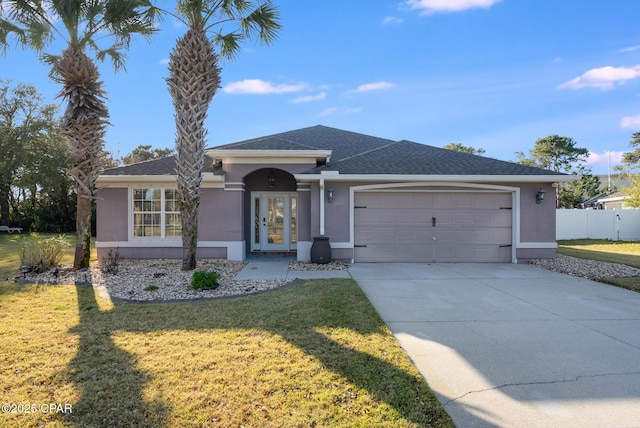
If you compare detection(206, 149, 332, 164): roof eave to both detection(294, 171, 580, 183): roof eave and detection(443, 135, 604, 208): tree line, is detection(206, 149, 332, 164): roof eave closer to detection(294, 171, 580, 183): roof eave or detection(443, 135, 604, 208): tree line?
detection(294, 171, 580, 183): roof eave

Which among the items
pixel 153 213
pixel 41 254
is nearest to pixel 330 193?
pixel 153 213

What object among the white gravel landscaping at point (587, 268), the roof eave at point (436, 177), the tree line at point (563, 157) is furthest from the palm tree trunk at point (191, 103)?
the tree line at point (563, 157)

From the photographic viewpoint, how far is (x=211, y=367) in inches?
139

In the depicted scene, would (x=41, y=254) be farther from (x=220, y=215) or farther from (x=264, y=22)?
(x=264, y=22)

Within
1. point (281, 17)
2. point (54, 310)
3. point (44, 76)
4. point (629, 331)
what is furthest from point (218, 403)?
point (44, 76)

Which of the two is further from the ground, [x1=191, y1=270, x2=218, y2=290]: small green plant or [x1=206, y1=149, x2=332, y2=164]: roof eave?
[x1=206, y1=149, x2=332, y2=164]: roof eave

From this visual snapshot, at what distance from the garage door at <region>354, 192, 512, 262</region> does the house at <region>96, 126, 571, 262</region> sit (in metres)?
0.03

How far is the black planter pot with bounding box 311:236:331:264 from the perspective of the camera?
10016 mm

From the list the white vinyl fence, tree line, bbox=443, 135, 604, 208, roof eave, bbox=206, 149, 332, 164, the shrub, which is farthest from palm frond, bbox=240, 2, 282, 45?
tree line, bbox=443, 135, 604, 208

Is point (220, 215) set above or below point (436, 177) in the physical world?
below

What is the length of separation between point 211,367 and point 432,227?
8748 mm

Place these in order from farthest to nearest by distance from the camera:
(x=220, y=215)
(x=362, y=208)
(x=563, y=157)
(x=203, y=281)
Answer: (x=563, y=157), (x=220, y=215), (x=362, y=208), (x=203, y=281)

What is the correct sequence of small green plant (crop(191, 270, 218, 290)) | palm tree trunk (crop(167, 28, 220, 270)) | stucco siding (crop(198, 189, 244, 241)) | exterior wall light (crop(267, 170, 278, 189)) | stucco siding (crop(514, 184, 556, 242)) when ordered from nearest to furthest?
small green plant (crop(191, 270, 218, 290)) < palm tree trunk (crop(167, 28, 220, 270)) < stucco siding (crop(514, 184, 556, 242)) < stucco siding (crop(198, 189, 244, 241)) < exterior wall light (crop(267, 170, 278, 189))

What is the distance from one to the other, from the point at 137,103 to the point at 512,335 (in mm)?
18609
